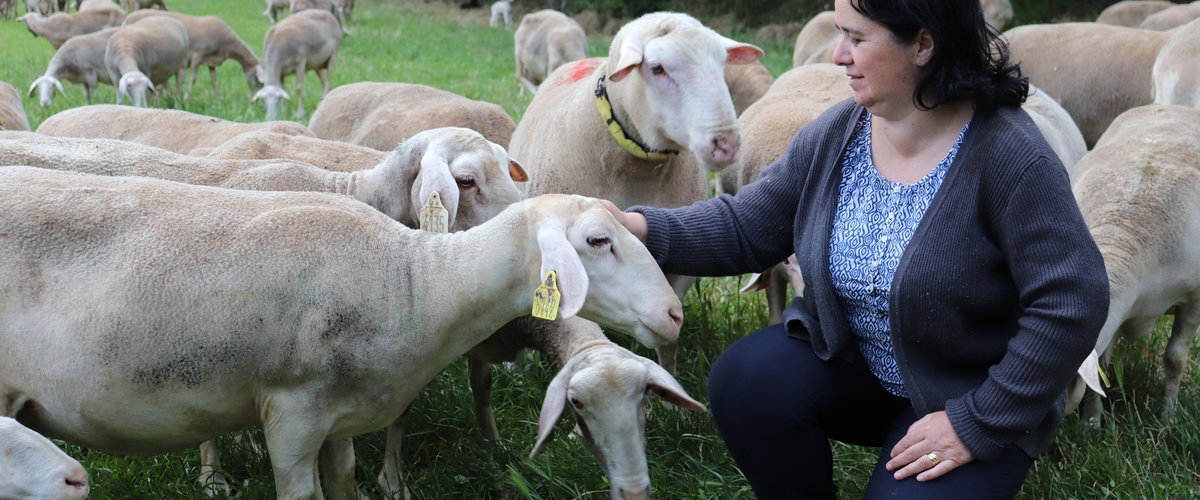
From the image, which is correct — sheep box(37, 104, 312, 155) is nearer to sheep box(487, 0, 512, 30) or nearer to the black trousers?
the black trousers

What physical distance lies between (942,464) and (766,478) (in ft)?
1.74

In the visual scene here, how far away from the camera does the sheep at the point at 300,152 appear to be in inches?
175

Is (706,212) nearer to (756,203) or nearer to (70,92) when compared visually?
(756,203)

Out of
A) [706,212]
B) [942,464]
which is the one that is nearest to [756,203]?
[706,212]

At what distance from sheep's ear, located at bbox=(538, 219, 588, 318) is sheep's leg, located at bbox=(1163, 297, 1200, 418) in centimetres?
241

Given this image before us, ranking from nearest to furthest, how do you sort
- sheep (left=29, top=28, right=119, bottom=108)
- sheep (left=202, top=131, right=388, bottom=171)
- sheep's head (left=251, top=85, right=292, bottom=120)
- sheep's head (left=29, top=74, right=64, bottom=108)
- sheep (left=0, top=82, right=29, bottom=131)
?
sheep (left=202, top=131, right=388, bottom=171) < sheep (left=0, top=82, right=29, bottom=131) < sheep's head (left=29, top=74, right=64, bottom=108) < sheep's head (left=251, top=85, right=292, bottom=120) < sheep (left=29, top=28, right=119, bottom=108)

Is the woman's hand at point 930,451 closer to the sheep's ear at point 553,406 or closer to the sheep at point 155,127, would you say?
the sheep's ear at point 553,406

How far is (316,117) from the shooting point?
22.1 feet

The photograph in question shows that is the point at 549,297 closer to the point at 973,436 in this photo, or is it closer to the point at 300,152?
the point at 973,436

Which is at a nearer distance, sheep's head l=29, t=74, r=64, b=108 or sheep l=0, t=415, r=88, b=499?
sheep l=0, t=415, r=88, b=499

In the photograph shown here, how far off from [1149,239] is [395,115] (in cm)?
367

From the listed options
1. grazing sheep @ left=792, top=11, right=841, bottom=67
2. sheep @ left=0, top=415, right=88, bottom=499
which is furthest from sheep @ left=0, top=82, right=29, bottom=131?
grazing sheep @ left=792, top=11, right=841, bottom=67

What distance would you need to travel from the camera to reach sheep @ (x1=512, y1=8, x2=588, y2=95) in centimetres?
1492

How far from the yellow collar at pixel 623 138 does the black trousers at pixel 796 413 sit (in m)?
1.37
